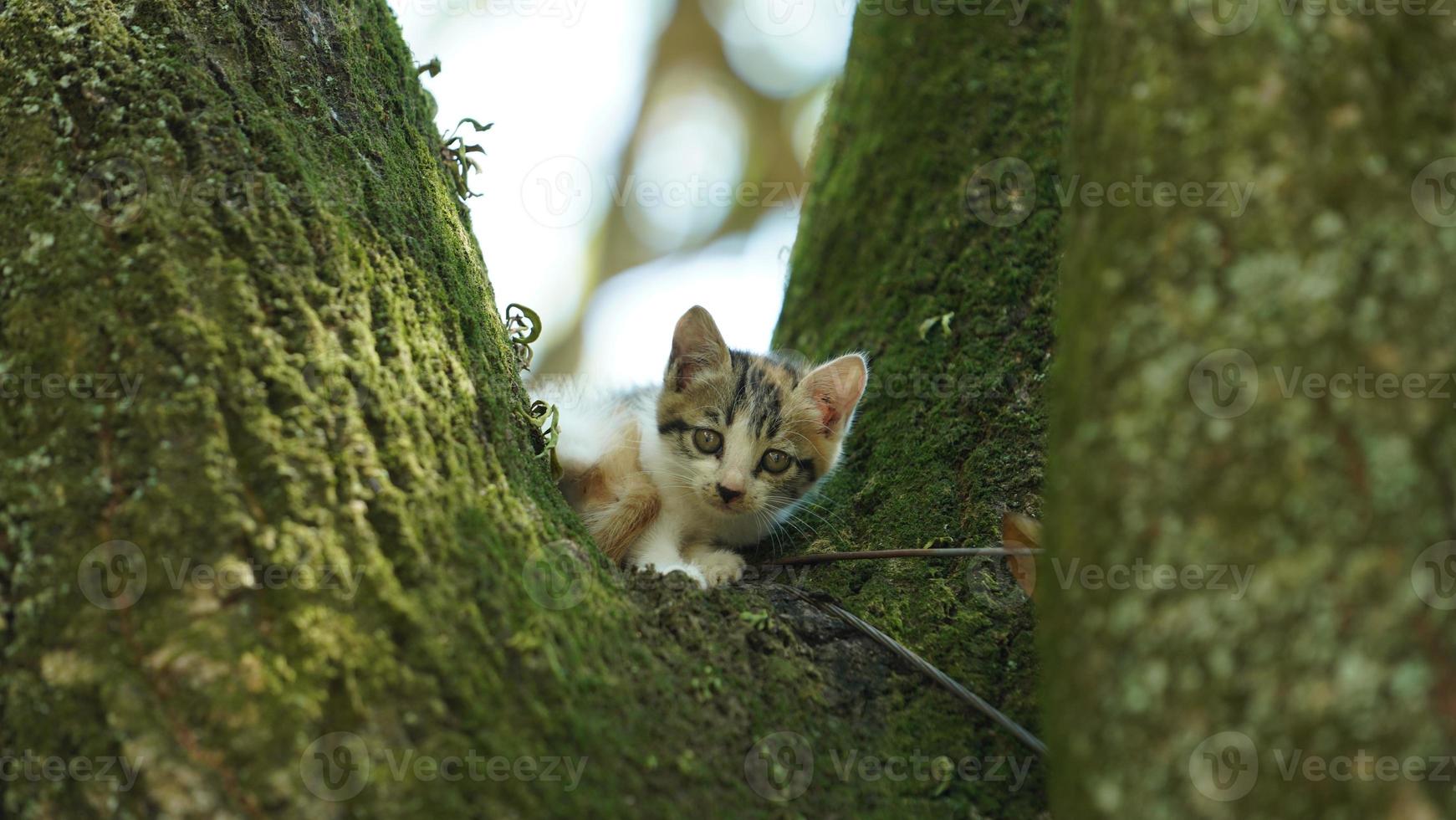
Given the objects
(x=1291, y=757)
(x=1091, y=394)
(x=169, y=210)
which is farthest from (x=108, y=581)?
(x=1291, y=757)

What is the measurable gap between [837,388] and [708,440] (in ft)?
1.96

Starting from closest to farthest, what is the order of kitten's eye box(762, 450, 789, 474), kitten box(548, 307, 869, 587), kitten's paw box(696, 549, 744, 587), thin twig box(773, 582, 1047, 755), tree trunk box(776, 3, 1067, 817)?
1. thin twig box(773, 582, 1047, 755)
2. tree trunk box(776, 3, 1067, 817)
3. kitten's paw box(696, 549, 744, 587)
4. kitten box(548, 307, 869, 587)
5. kitten's eye box(762, 450, 789, 474)

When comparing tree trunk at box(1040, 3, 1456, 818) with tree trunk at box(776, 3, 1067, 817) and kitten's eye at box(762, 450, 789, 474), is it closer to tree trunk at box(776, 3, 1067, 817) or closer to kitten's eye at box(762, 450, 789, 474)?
tree trunk at box(776, 3, 1067, 817)

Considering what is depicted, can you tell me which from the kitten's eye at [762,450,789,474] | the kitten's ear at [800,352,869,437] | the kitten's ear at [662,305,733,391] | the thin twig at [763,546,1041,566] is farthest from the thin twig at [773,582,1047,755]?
the kitten's ear at [662,305,733,391]

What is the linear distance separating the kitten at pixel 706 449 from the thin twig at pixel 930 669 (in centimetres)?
115

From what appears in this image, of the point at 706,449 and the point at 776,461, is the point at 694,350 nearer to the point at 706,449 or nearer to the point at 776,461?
the point at 706,449

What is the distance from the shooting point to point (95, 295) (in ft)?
5.92

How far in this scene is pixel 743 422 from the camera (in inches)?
164

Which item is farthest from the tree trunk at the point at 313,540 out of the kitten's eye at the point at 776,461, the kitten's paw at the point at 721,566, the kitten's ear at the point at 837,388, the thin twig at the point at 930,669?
the kitten's eye at the point at 776,461

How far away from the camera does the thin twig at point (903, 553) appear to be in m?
2.65

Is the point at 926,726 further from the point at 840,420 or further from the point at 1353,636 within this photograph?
the point at 840,420

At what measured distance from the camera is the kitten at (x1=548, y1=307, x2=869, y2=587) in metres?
3.93

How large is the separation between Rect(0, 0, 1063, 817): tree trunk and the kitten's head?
1.33 m

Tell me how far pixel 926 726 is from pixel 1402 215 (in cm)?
139
